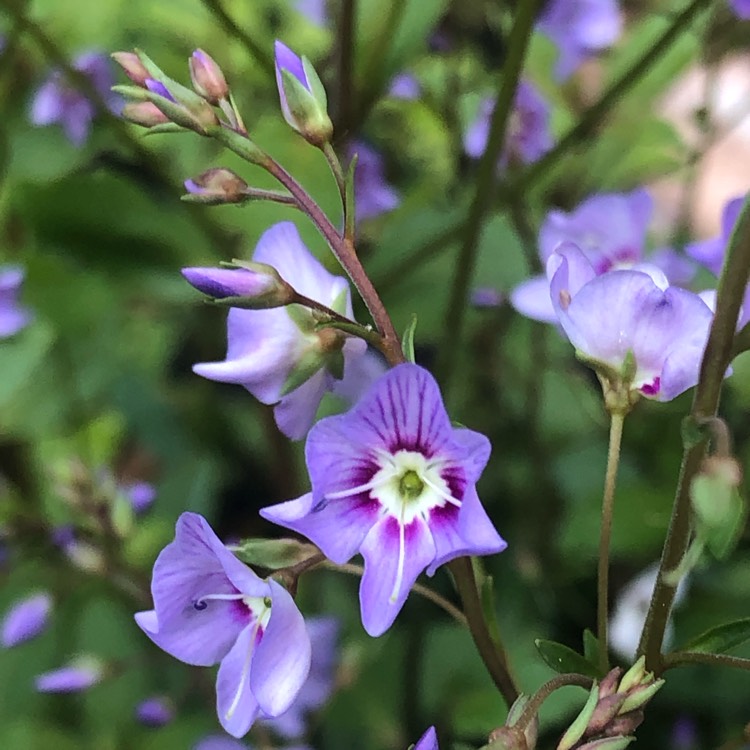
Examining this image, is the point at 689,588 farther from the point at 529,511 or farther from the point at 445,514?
the point at 445,514

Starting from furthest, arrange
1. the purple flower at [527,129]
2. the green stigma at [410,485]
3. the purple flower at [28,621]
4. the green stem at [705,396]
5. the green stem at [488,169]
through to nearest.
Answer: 1. the purple flower at [527,129]
2. the purple flower at [28,621]
3. the green stem at [488,169]
4. the green stigma at [410,485]
5. the green stem at [705,396]

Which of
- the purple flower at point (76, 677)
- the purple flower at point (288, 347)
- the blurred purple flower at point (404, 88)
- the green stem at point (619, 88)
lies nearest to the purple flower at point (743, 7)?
the green stem at point (619, 88)

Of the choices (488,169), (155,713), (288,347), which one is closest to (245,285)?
(288,347)

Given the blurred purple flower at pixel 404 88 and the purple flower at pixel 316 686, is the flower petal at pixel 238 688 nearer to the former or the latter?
the purple flower at pixel 316 686

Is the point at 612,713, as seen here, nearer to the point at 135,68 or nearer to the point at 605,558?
the point at 605,558

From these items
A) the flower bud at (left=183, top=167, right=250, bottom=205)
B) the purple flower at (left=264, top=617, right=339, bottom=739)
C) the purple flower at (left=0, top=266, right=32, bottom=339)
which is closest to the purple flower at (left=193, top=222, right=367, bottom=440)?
the flower bud at (left=183, top=167, right=250, bottom=205)

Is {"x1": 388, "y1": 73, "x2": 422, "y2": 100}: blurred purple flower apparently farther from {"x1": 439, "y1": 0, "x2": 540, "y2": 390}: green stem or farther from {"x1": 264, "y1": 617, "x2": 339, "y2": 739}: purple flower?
{"x1": 264, "y1": 617, "x2": 339, "y2": 739}: purple flower
